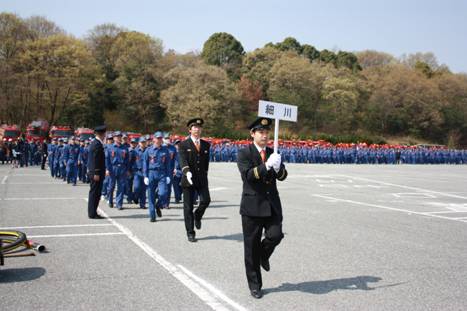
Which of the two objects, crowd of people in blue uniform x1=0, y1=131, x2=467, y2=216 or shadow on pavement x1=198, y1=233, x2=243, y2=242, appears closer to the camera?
shadow on pavement x1=198, y1=233, x2=243, y2=242

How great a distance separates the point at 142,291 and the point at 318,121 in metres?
76.0

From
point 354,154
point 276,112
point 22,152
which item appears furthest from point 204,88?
point 276,112

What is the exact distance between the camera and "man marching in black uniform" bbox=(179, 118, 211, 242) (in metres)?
9.62

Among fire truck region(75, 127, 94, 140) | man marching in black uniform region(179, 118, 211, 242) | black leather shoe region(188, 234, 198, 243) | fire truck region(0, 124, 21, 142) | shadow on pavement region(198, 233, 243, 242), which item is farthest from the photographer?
fire truck region(0, 124, 21, 142)

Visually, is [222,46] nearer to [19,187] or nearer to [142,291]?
[19,187]

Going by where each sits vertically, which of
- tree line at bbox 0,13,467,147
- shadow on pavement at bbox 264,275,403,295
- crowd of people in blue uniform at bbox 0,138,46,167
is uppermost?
tree line at bbox 0,13,467,147

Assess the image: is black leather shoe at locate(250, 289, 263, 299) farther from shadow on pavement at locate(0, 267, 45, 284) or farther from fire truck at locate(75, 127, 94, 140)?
fire truck at locate(75, 127, 94, 140)

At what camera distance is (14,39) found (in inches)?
2547

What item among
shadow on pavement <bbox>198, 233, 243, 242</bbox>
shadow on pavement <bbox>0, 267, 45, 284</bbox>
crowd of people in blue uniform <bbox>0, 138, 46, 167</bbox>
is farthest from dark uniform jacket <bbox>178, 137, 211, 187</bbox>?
crowd of people in blue uniform <bbox>0, 138, 46, 167</bbox>

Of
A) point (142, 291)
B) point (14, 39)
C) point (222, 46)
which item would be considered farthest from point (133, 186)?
point (222, 46)

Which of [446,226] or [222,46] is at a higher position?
[222,46]

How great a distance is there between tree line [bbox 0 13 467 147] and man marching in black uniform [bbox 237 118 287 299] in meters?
59.9

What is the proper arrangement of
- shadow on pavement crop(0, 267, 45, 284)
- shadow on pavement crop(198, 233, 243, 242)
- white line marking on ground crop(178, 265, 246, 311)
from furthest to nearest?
shadow on pavement crop(198, 233, 243, 242) → shadow on pavement crop(0, 267, 45, 284) → white line marking on ground crop(178, 265, 246, 311)

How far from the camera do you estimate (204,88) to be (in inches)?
2660
